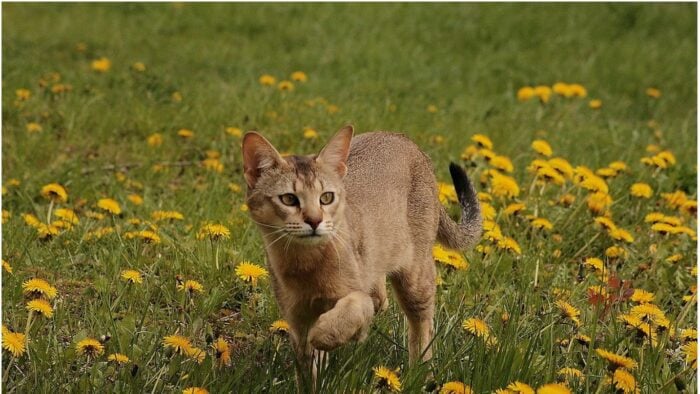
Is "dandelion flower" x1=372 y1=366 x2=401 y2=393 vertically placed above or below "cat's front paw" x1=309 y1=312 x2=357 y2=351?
below

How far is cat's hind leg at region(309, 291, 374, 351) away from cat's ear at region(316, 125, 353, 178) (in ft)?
1.64

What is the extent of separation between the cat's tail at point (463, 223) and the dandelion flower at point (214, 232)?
0.98 meters

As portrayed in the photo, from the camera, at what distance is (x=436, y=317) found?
13.5 ft

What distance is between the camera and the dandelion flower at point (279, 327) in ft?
12.1

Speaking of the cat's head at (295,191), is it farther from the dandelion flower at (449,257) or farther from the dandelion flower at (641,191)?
the dandelion flower at (641,191)

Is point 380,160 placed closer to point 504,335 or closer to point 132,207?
point 504,335

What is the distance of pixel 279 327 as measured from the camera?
12.1 feet

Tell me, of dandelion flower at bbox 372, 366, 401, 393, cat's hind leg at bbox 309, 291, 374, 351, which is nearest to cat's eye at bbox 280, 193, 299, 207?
cat's hind leg at bbox 309, 291, 374, 351

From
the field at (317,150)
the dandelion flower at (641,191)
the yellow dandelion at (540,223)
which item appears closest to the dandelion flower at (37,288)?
the field at (317,150)

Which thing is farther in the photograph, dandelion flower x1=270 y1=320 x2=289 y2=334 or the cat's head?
dandelion flower x1=270 y1=320 x2=289 y2=334

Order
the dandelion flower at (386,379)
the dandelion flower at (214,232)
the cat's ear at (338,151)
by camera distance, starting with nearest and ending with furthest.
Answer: the dandelion flower at (386,379), the cat's ear at (338,151), the dandelion flower at (214,232)

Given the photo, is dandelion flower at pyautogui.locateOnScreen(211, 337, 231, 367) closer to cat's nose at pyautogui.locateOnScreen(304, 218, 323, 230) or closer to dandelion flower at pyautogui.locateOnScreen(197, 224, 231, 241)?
cat's nose at pyautogui.locateOnScreen(304, 218, 323, 230)

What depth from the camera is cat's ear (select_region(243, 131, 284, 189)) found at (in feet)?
11.2

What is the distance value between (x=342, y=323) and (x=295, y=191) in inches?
19.5
